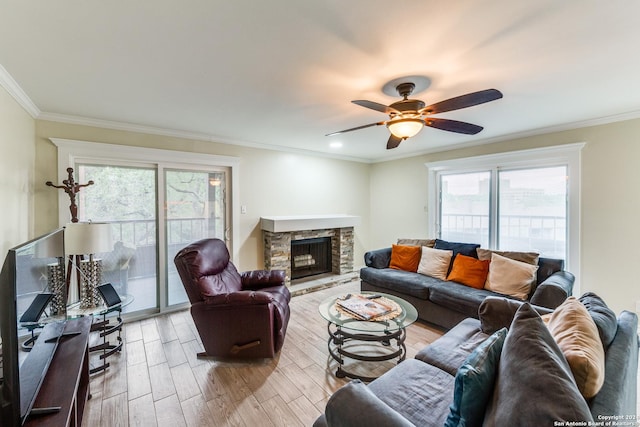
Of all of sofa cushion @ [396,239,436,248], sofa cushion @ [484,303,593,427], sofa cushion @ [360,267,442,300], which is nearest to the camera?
sofa cushion @ [484,303,593,427]

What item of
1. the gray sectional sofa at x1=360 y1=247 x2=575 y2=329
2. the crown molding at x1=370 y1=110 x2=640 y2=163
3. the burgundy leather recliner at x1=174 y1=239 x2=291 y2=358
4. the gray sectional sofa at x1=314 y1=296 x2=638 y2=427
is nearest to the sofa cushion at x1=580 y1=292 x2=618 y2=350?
the gray sectional sofa at x1=314 y1=296 x2=638 y2=427

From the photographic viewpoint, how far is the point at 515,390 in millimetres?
877

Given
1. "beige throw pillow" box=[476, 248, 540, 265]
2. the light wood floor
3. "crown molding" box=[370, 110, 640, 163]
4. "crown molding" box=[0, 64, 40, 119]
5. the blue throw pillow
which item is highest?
"crown molding" box=[370, 110, 640, 163]

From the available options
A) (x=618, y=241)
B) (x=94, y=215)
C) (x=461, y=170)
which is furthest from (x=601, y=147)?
(x=94, y=215)

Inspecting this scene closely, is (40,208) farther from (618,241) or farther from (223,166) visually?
(618,241)

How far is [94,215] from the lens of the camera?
3158 mm

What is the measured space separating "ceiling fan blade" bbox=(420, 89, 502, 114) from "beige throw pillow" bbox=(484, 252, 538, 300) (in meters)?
2.06

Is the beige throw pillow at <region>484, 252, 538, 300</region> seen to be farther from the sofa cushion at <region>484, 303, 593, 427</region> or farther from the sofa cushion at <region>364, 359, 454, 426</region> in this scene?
the sofa cushion at <region>484, 303, 593, 427</region>

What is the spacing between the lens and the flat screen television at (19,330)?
1.04 meters

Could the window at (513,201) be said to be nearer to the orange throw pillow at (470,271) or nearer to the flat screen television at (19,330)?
the orange throw pillow at (470,271)

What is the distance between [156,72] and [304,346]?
9.03 ft

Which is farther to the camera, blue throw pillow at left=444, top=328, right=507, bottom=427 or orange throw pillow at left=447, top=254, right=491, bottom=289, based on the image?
orange throw pillow at left=447, top=254, right=491, bottom=289

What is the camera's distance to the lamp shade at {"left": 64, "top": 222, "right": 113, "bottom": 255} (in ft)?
7.89

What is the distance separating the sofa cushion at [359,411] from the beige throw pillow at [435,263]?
2.73m
